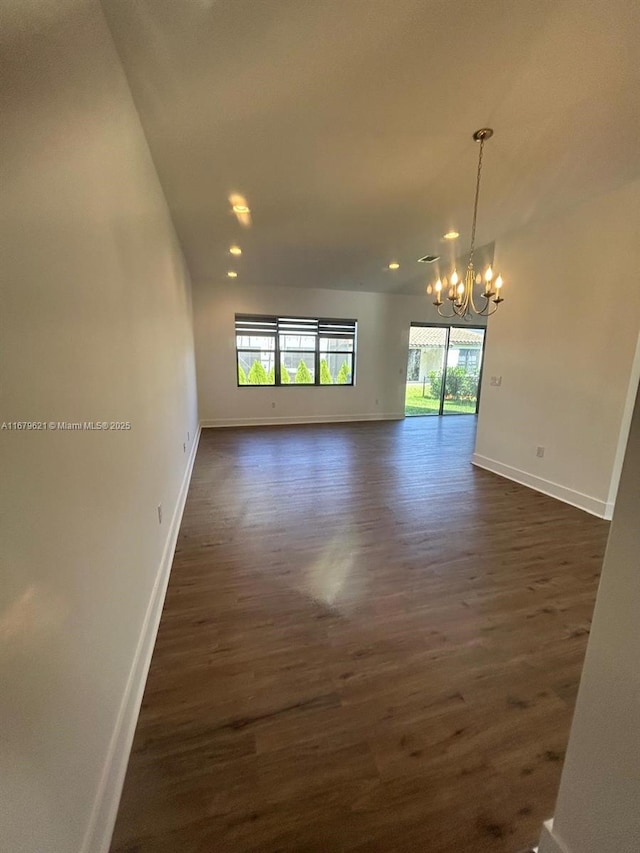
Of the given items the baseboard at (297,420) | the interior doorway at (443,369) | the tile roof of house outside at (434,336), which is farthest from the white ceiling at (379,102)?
the interior doorway at (443,369)

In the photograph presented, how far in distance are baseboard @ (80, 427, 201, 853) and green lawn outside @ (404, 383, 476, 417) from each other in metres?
7.12

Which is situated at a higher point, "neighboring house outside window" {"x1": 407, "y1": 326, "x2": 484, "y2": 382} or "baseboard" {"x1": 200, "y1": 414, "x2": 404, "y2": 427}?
"neighboring house outside window" {"x1": 407, "y1": 326, "x2": 484, "y2": 382}

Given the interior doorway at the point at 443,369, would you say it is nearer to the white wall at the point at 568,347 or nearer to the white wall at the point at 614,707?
the white wall at the point at 568,347

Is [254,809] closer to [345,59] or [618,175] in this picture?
[345,59]

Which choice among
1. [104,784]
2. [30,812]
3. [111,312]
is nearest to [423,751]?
[104,784]

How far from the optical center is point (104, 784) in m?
1.02

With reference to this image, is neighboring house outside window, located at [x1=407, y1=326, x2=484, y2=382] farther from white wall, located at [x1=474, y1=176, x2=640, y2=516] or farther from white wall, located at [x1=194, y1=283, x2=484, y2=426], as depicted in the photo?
white wall, located at [x1=474, y1=176, x2=640, y2=516]

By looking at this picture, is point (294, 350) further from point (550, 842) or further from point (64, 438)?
point (550, 842)

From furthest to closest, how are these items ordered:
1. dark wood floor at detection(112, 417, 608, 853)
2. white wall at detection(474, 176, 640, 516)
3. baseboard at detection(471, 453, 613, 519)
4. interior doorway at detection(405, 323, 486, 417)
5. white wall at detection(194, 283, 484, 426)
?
interior doorway at detection(405, 323, 486, 417), white wall at detection(194, 283, 484, 426), baseboard at detection(471, 453, 613, 519), white wall at detection(474, 176, 640, 516), dark wood floor at detection(112, 417, 608, 853)

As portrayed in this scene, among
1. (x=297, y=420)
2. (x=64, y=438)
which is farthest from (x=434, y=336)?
(x=64, y=438)

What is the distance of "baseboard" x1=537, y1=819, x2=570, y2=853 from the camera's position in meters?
0.90

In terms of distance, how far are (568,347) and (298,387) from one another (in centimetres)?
473

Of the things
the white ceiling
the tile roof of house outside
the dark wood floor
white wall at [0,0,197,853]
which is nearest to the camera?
white wall at [0,0,197,853]

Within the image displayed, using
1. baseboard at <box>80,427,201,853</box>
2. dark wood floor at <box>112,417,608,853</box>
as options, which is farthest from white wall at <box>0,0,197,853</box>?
dark wood floor at <box>112,417,608,853</box>
